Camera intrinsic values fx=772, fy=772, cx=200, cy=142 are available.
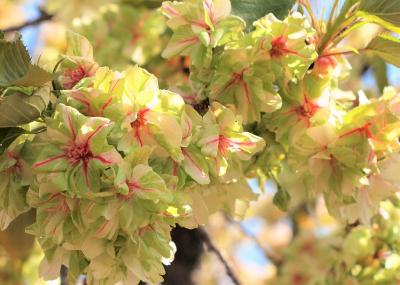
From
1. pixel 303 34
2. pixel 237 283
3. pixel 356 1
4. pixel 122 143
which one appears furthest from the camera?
pixel 237 283

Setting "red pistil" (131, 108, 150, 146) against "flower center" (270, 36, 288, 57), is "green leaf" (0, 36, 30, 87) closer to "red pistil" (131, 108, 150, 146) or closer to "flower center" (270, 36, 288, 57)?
"red pistil" (131, 108, 150, 146)

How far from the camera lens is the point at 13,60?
3.15 ft

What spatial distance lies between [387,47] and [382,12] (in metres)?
0.08

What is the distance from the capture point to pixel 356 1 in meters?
1.25

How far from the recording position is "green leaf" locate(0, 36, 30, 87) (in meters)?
0.94

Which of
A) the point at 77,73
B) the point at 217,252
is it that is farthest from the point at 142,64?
the point at 77,73

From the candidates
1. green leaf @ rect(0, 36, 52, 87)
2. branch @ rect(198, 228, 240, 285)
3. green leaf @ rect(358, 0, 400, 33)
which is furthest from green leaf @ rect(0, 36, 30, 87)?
branch @ rect(198, 228, 240, 285)

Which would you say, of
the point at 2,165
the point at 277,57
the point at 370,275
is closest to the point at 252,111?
the point at 277,57

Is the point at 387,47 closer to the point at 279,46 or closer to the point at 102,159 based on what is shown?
the point at 279,46

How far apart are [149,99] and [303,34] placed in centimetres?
29

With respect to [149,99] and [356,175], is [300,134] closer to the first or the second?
[356,175]

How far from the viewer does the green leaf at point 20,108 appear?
0.91 metres

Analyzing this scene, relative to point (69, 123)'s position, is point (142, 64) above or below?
below

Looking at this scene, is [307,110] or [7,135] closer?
[7,135]
